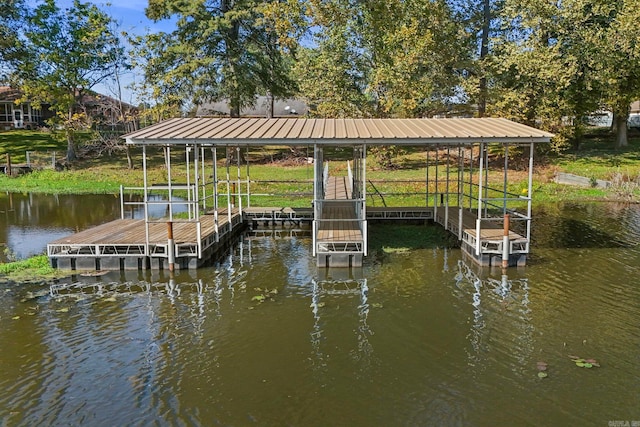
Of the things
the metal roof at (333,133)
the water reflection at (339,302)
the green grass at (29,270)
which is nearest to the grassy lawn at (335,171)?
the metal roof at (333,133)

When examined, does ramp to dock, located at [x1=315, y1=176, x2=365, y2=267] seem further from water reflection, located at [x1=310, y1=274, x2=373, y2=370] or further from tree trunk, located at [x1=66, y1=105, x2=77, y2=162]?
tree trunk, located at [x1=66, y1=105, x2=77, y2=162]

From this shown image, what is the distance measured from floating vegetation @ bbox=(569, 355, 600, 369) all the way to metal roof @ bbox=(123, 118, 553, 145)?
17.6 feet

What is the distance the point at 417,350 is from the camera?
7.69 m

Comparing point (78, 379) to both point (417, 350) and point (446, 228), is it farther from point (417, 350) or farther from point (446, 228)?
point (446, 228)

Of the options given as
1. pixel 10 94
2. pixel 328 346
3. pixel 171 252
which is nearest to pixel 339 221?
pixel 171 252

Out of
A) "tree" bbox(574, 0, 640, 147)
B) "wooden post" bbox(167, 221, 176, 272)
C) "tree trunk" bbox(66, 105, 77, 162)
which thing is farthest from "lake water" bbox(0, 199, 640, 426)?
"tree trunk" bbox(66, 105, 77, 162)

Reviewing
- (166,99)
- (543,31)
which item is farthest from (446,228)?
(166,99)

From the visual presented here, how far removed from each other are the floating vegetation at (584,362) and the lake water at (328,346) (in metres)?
0.07

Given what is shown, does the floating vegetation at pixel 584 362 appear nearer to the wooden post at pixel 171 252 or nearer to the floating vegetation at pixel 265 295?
the floating vegetation at pixel 265 295

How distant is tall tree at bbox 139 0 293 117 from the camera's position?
29.1m

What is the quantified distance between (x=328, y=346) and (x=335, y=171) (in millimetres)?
21615

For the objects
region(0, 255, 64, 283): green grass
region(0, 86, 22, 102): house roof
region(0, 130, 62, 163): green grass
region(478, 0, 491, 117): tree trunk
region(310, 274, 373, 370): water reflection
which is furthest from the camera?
region(0, 86, 22, 102): house roof

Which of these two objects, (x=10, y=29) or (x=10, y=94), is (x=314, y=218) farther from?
(x=10, y=94)

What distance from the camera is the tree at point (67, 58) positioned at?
30906 mm
